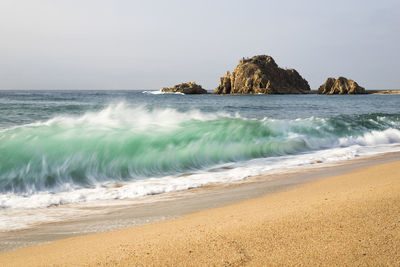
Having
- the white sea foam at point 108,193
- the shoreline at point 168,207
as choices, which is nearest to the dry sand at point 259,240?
the shoreline at point 168,207

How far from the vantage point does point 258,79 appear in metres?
72.1

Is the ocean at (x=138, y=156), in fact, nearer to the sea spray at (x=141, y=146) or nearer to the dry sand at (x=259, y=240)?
the sea spray at (x=141, y=146)

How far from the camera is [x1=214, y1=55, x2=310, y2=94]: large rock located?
237ft

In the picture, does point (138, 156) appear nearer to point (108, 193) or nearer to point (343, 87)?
point (108, 193)

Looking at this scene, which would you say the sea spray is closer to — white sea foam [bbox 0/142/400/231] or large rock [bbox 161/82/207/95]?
white sea foam [bbox 0/142/400/231]

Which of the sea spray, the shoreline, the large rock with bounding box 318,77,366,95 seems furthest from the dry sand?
the large rock with bounding box 318,77,366,95

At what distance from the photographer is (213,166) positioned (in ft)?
21.7

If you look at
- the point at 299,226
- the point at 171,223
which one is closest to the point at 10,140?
the point at 171,223

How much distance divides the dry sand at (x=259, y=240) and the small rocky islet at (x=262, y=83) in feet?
229

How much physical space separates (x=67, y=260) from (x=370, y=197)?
8.29ft

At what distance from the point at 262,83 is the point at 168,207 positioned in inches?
2799

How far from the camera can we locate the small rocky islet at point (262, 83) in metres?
69.4

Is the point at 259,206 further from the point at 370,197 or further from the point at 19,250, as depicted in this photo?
the point at 19,250

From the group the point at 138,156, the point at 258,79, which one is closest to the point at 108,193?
the point at 138,156
